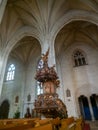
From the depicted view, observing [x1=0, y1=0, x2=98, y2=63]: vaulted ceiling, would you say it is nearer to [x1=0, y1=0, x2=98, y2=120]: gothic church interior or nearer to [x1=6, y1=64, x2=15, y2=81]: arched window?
[x1=0, y1=0, x2=98, y2=120]: gothic church interior

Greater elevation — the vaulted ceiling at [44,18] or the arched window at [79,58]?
the vaulted ceiling at [44,18]

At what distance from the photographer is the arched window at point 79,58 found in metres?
13.0

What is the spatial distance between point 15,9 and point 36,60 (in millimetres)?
6742

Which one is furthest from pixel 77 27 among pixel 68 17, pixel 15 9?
pixel 15 9

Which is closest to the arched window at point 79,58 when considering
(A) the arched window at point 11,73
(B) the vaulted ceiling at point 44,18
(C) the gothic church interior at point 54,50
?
(C) the gothic church interior at point 54,50

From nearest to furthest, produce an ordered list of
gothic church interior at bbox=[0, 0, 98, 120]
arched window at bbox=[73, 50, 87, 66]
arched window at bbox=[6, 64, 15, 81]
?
gothic church interior at bbox=[0, 0, 98, 120]
arched window at bbox=[73, 50, 87, 66]
arched window at bbox=[6, 64, 15, 81]

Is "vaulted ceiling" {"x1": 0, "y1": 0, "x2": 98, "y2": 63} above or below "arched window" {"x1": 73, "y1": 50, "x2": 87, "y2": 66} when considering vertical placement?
above

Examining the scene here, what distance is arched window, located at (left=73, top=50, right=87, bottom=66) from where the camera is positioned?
1295cm

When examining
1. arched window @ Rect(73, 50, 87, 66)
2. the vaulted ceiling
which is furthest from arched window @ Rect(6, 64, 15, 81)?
arched window @ Rect(73, 50, 87, 66)

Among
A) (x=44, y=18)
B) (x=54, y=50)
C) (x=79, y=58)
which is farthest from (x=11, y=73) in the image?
(x=79, y=58)

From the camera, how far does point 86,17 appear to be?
9805 mm

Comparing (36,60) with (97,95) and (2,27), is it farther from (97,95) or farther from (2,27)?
(97,95)

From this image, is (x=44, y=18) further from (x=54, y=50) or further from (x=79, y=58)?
(x=79, y=58)

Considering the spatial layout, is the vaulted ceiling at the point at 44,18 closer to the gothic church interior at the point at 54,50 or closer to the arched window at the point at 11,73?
the gothic church interior at the point at 54,50
